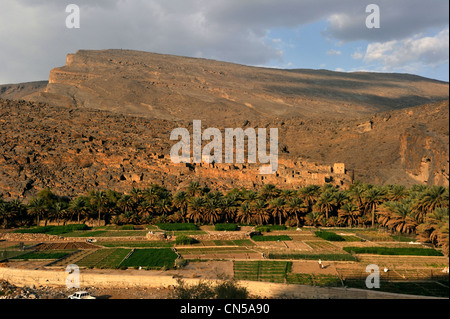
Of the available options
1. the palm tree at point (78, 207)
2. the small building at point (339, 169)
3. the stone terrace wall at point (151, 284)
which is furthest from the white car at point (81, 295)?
the small building at point (339, 169)

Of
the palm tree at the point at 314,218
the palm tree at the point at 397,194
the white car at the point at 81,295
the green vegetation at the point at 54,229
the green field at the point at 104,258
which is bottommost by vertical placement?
the white car at the point at 81,295

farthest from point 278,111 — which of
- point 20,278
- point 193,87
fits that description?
point 20,278

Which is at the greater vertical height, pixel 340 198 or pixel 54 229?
pixel 340 198

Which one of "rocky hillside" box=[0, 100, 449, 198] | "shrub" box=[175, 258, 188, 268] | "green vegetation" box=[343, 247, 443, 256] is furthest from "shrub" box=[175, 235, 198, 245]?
"rocky hillside" box=[0, 100, 449, 198]

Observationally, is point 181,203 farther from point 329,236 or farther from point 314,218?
point 329,236

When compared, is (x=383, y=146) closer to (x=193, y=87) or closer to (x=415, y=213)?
(x=415, y=213)

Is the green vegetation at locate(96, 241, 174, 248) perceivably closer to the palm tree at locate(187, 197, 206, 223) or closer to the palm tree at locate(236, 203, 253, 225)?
the palm tree at locate(187, 197, 206, 223)

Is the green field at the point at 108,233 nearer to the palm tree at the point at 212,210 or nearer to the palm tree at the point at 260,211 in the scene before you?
the palm tree at the point at 212,210

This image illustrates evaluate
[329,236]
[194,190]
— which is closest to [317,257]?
[329,236]
